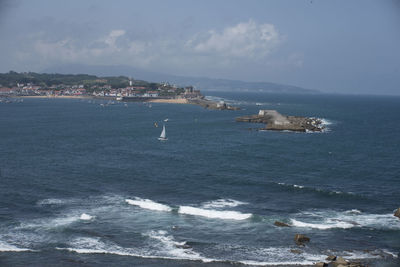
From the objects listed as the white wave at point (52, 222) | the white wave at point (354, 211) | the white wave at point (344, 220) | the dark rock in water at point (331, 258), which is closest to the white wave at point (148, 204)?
the white wave at point (52, 222)

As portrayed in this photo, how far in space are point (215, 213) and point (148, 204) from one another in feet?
20.0

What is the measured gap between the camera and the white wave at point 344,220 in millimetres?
30661

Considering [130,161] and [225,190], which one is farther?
[130,161]

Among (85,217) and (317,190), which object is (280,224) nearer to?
(317,190)

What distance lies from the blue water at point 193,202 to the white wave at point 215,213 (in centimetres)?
16

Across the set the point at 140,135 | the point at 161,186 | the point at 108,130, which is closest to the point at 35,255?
the point at 161,186

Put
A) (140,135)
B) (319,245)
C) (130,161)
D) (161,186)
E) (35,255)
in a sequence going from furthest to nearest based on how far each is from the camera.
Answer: (140,135) → (130,161) → (161,186) → (319,245) → (35,255)

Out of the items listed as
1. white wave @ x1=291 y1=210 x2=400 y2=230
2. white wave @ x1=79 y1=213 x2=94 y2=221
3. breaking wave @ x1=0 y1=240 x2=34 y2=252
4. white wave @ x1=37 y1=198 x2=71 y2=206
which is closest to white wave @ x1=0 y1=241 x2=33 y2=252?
breaking wave @ x1=0 y1=240 x2=34 y2=252

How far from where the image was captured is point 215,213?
3309 cm

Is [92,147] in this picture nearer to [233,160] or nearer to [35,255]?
[233,160]

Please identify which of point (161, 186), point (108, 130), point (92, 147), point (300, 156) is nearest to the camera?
point (161, 186)

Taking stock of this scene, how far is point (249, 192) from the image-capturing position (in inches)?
1555

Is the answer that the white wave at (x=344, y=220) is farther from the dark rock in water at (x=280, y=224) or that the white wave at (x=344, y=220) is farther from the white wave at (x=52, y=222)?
the white wave at (x=52, y=222)

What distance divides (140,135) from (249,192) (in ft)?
139
